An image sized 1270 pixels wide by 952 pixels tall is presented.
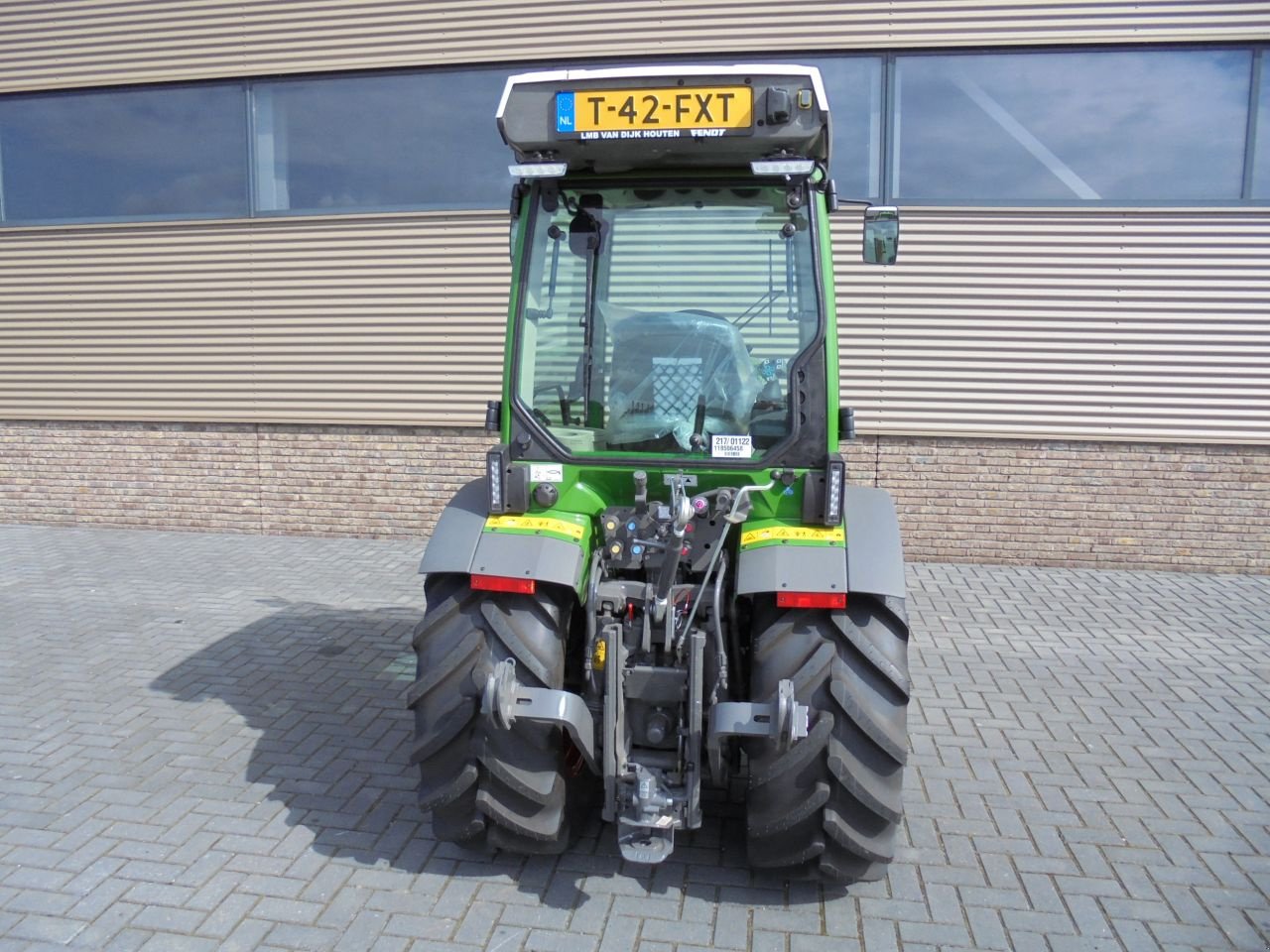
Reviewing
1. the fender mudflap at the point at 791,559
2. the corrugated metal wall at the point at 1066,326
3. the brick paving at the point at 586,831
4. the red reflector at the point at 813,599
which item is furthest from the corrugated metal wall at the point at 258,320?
the red reflector at the point at 813,599

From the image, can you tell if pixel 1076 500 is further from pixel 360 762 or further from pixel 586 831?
pixel 360 762

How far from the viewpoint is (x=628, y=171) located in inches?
136

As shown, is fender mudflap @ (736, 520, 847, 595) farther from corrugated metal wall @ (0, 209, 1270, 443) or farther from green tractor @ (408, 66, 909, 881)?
corrugated metal wall @ (0, 209, 1270, 443)

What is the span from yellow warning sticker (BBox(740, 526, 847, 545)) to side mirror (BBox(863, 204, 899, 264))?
1.18 m

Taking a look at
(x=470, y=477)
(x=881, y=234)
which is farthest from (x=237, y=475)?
(x=881, y=234)

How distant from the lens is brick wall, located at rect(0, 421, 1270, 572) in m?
7.58

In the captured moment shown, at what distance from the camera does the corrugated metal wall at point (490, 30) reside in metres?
7.36

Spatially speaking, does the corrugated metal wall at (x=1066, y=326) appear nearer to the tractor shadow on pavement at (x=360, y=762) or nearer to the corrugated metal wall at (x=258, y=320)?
the corrugated metal wall at (x=258, y=320)

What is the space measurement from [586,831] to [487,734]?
0.75 m

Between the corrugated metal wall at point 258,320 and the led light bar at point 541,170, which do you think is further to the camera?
the corrugated metal wall at point 258,320

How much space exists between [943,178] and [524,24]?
12.4 ft

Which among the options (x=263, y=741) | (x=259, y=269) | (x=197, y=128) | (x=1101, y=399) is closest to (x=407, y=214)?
(x=259, y=269)

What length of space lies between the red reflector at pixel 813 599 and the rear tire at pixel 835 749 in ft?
0.21

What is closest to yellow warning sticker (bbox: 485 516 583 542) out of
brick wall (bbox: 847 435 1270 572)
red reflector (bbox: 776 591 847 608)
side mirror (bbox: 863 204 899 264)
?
red reflector (bbox: 776 591 847 608)
